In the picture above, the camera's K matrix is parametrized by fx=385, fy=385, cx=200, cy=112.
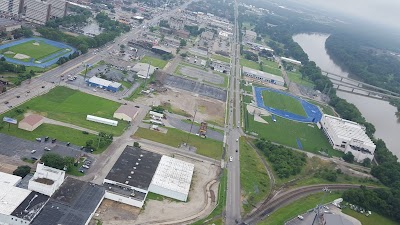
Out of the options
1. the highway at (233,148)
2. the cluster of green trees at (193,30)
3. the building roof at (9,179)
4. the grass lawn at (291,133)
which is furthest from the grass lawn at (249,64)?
the building roof at (9,179)

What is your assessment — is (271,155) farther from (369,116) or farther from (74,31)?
(74,31)

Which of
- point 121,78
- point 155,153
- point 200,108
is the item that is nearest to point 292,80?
Answer: point 200,108

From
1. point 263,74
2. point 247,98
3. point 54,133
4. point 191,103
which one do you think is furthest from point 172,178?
point 263,74

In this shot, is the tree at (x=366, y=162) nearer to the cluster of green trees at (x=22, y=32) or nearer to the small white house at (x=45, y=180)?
the small white house at (x=45, y=180)

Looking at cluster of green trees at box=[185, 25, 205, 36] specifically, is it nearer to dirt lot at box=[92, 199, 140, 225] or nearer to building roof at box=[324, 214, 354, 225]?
building roof at box=[324, 214, 354, 225]

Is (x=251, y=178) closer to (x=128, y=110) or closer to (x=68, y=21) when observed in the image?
(x=128, y=110)

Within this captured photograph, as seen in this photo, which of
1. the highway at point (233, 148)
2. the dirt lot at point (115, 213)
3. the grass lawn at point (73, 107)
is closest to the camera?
the dirt lot at point (115, 213)
